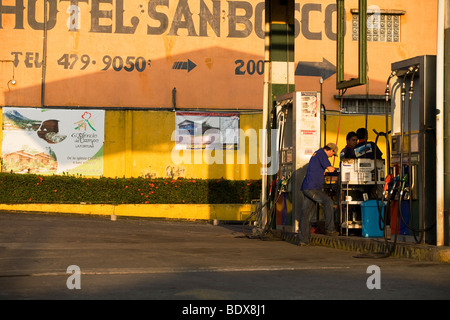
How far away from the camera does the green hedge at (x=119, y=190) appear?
85.8 ft

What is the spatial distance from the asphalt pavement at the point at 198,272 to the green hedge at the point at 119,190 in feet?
30.1

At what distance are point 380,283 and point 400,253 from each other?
3.64 metres

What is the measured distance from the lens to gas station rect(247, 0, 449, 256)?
505 inches

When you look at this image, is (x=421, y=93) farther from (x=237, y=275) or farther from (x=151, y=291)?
(x=151, y=291)

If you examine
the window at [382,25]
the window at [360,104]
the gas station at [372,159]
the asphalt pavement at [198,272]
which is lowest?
the asphalt pavement at [198,272]

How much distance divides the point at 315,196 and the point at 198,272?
17.4 ft

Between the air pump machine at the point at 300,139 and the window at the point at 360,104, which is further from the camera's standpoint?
the window at the point at 360,104

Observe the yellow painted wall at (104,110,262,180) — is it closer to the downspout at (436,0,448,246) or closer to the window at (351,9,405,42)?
the window at (351,9,405,42)

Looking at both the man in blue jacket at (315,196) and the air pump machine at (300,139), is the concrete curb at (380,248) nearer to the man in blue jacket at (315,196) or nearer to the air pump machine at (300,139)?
the man in blue jacket at (315,196)

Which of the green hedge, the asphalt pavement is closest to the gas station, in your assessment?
the asphalt pavement

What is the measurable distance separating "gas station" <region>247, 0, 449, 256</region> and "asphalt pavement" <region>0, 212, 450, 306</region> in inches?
35.5

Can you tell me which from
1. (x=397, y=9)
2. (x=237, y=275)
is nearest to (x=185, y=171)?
(x=397, y=9)

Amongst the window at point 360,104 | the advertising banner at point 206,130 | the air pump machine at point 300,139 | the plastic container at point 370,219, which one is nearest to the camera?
the plastic container at point 370,219

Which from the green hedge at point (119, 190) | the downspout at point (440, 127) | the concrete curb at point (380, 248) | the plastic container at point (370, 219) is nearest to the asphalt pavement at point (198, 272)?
the concrete curb at point (380, 248)
